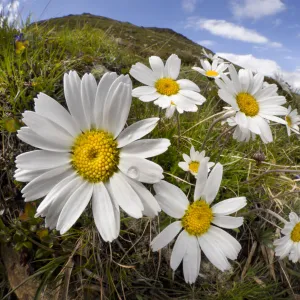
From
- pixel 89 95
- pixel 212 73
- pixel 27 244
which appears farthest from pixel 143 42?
pixel 89 95

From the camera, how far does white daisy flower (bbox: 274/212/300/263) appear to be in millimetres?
1364

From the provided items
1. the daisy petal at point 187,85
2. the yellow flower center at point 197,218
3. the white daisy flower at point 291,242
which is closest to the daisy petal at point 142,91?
the daisy petal at point 187,85

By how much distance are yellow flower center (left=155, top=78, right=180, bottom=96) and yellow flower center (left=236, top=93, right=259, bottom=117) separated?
311 millimetres

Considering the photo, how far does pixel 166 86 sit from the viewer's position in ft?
5.04

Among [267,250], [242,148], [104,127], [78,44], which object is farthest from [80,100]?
[78,44]

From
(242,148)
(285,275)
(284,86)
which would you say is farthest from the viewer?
(284,86)

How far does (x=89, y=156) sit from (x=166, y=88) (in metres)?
0.66

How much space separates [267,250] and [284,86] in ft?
12.5

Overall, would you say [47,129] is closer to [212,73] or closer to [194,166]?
[194,166]

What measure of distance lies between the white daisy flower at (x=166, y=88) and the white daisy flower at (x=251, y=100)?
15 cm

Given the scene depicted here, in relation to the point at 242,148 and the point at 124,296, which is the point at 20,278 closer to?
the point at 124,296

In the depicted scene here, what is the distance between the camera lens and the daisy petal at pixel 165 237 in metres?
1.04

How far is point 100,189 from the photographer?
100 centimetres

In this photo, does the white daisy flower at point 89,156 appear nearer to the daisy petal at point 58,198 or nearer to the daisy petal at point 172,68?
the daisy petal at point 58,198
